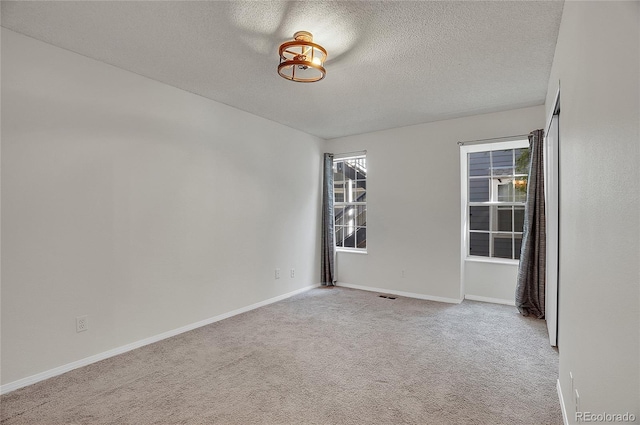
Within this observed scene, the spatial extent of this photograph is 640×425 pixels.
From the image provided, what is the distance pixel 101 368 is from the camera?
8.65 ft

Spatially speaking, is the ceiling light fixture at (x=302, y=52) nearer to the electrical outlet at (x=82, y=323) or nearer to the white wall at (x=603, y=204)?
the white wall at (x=603, y=204)

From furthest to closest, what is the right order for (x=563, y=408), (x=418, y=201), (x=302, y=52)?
(x=418, y=201) → (x=302, y=52) → (x=563, y=408)

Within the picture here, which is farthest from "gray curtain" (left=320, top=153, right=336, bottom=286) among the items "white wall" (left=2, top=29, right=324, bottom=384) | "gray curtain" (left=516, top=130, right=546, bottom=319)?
"gray curtain" (left=516, top=130, right=546, bottom=319)

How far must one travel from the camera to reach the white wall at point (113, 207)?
2379mm

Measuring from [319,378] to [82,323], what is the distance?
6.68 ft

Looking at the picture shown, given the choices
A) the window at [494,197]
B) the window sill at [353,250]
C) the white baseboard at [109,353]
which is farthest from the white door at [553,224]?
the white baseboard at [109,353]

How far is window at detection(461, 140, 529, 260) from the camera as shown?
4.50 meters

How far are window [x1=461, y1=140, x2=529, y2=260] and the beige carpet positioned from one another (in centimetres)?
122

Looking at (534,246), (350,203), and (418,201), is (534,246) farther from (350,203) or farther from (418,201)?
(350,203)

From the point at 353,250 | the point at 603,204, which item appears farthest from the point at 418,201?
the point at 603,204

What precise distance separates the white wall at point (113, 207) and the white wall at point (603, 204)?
3.34 metres

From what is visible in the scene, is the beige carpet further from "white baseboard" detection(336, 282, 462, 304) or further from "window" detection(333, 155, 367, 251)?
"window" detection(333, 155, 367, 251)

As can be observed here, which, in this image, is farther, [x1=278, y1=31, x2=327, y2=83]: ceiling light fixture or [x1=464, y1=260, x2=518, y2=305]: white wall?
[x1=464, y1=260, x2=518, y2=305]: white wall

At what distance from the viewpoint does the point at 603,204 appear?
3.90 ft
